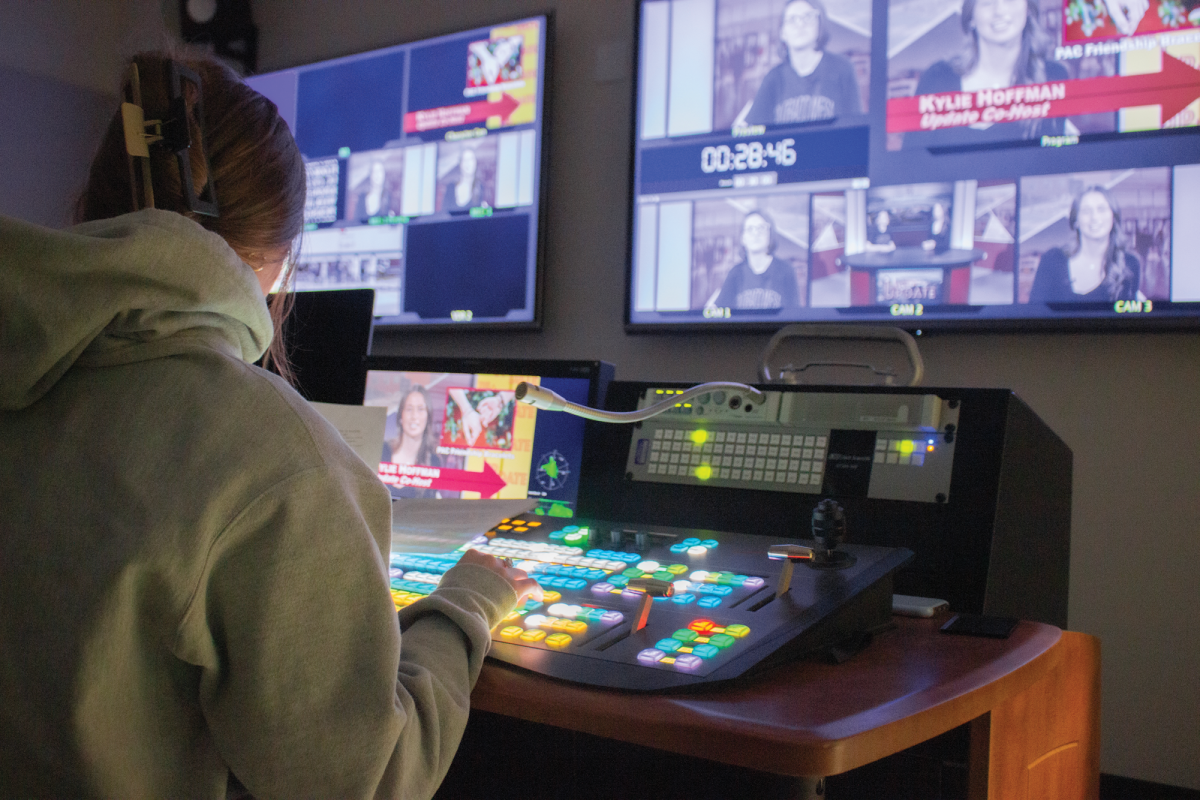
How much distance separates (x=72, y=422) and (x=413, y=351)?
76.7 inches

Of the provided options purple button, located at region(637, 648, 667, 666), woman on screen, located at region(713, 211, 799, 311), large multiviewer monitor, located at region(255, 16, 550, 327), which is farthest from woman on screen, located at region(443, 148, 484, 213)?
purple button, located at region(637, 648, 667, 666)

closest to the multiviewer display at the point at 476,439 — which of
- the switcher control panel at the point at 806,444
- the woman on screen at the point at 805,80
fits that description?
the switcher control panel at the point at 806,444

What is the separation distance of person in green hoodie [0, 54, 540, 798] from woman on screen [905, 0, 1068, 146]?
1.56 meters

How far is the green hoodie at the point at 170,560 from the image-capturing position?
0.55 meters

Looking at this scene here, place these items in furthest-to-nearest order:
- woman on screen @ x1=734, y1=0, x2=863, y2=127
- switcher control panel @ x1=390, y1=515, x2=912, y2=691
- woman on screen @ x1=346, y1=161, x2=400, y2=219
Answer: woman on screen @ x1=346, y1=161, x2=400, y2=219
woman on screen @ x1=734, y1=0, x2=863, y2=127
switcher control panel @ x1=390, y1=515, x2=912, y2=691

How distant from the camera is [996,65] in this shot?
5.69 ft

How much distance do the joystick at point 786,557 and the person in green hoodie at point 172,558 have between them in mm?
334

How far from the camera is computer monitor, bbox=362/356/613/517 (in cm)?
135

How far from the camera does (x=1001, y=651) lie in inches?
29.6

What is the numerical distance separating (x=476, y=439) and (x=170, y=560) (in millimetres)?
931

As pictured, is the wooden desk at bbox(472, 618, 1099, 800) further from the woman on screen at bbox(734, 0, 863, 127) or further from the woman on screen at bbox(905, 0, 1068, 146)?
the woman on screen at bbox(734, 0, 863, 127)

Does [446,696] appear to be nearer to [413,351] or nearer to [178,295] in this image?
[178,295]

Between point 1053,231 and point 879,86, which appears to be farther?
point 879,86

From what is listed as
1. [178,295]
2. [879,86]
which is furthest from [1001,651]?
[879,86]
